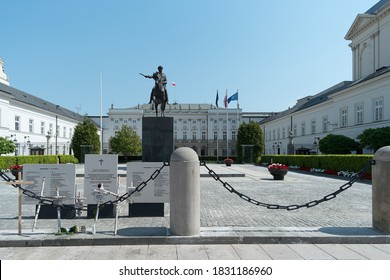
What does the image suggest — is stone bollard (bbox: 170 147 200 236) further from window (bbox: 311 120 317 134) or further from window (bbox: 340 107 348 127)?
window (bbox: 311 120 317 134)

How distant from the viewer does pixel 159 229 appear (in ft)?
21.6

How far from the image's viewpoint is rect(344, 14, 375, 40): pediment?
41.4 meters

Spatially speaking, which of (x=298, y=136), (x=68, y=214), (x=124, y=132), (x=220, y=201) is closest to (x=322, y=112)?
(x=298, y=136)

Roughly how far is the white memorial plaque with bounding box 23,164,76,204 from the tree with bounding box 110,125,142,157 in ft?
192

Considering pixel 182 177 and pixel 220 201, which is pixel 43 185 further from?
pixel 220 201

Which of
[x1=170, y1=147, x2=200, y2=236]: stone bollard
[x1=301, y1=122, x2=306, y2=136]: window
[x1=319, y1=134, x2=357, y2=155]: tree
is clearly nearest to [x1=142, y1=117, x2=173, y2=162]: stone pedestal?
[x1=170, y1=147, x2=200, y2=236]: stone bollard

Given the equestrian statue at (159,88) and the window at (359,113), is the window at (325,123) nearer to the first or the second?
the window at (359,113)

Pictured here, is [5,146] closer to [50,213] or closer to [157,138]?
[157,138]

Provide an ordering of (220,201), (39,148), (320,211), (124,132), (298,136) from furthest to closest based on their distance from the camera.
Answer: (124,132)
(298,136)
(39,148)
(220,201)
(320,211)

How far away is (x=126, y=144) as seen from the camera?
216 ft

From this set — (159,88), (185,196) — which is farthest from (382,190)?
(159,88)

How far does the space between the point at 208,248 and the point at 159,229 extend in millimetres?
1318

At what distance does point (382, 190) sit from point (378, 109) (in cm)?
3219

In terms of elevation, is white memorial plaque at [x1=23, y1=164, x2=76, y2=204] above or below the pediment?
below
